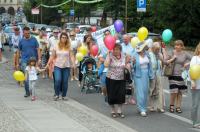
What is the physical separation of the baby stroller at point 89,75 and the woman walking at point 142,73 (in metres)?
4.34

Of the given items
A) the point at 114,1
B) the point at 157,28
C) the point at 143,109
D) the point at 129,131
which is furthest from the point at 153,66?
the point at 114,1

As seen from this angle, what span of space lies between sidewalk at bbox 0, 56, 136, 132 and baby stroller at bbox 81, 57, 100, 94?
159 centimetres

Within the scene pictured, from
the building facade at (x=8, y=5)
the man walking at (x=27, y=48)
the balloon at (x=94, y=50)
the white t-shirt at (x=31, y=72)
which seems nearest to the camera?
the white t-shirt at (x=31, y=72)

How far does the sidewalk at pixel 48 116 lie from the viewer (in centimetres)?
1009

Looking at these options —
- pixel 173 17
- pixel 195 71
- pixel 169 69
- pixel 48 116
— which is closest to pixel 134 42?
pixel 169 69

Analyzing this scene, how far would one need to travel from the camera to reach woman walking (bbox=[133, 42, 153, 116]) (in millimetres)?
12055

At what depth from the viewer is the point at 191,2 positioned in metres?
41.0

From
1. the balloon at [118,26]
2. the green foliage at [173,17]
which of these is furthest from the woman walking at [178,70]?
the green foliage at [173,17]

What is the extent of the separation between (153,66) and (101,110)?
1.59 meters

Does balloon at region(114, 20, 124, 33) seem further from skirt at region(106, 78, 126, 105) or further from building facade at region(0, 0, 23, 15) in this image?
building facade at region(0, 0, 23, 15)

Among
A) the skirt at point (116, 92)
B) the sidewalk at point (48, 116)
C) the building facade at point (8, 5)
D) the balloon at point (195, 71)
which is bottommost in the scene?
the sidewalk at point (48, 116)

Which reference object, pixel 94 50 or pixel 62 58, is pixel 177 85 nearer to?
pixel 62 58

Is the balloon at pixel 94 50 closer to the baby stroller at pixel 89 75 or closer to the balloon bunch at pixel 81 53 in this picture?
the balloon bunch at pixel 81 53

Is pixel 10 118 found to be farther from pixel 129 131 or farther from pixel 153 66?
pixel 153 66
